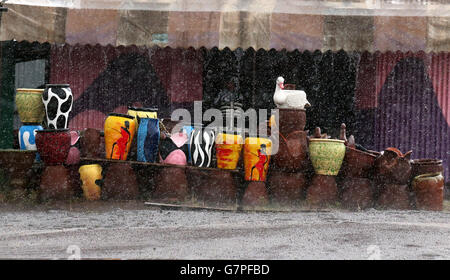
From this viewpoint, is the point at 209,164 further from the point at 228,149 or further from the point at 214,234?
the point at 214,234

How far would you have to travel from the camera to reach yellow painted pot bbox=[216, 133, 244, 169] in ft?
25.5

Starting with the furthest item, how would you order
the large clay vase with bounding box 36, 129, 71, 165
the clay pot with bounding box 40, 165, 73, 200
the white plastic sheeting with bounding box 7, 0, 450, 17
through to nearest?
the white plastic sheeting with bounding box 7, 0, 450, 17
the clay pot with bounding box 40, 165, 73, 200
the large clay vase with bounding box 36, 129, 71, 165

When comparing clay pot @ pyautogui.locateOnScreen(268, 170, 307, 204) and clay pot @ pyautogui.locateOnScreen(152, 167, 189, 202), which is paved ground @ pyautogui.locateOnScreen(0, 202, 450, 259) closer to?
clay pot @ pyautogui.locateOnScreen(152, 167, 189, 202)

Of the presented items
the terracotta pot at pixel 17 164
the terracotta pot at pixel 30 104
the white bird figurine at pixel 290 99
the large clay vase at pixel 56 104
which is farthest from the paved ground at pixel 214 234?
the white bird figurine at pixel 290 99

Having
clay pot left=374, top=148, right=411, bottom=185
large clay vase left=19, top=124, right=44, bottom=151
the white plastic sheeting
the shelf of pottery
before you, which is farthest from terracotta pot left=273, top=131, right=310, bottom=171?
large clay vase left=19, top=124, right=44, bottom=151

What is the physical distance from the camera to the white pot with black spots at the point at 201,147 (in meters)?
7.96

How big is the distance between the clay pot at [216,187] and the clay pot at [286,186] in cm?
53

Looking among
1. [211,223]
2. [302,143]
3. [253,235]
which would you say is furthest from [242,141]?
[253,235]

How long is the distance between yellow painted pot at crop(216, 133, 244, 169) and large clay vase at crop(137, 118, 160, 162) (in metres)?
0.81

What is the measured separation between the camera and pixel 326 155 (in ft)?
Result: 25.6

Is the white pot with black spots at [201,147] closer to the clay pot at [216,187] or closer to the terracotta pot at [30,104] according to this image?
the clay pot at [216,187]

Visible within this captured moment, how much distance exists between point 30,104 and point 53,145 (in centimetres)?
86

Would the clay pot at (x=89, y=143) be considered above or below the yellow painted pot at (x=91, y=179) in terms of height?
above

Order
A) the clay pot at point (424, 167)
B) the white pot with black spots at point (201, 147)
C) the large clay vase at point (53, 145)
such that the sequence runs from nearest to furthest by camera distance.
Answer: the large clay vase at point (53, 145), the white pot with black spots at point (201, 147), the clay pot at point (424, 167)
